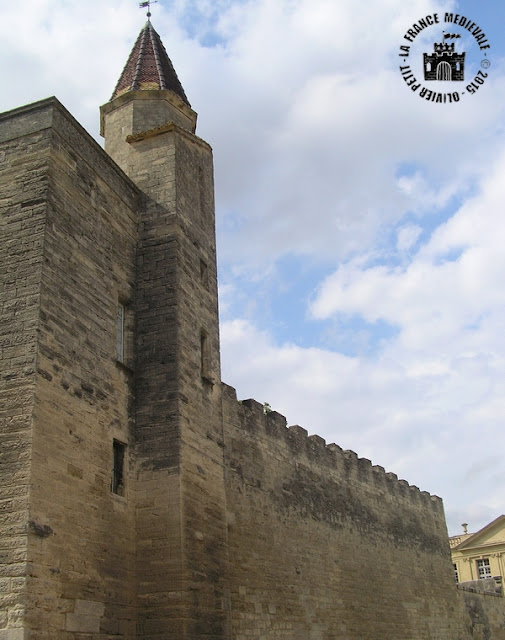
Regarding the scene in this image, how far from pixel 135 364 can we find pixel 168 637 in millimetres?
3442

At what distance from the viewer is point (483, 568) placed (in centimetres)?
3797

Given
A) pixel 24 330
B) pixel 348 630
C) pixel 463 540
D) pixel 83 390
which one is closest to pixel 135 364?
pixel 83 390

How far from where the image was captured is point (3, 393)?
7496 mm

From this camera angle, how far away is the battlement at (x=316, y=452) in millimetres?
12633

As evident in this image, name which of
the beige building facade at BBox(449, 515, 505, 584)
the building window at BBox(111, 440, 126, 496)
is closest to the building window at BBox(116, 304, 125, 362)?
the building window at BBox(111, 440, 126, 496)

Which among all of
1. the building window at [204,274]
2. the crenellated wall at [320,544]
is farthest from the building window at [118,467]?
the building window at [204,274]

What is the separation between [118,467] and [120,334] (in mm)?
1841

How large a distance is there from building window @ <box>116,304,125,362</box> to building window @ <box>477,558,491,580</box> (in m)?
33.6

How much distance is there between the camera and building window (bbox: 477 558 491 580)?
123 ft

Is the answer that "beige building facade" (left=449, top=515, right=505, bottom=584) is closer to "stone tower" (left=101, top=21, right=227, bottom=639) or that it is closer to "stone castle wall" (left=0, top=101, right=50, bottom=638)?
"stone tower" (left=101, top=21, right=227, bottom=639)

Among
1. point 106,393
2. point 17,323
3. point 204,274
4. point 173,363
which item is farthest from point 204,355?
point 17,323

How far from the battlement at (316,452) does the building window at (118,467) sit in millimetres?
Result: 3180

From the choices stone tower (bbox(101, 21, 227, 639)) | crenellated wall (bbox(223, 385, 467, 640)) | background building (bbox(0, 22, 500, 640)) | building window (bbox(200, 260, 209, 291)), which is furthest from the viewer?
crenellated wall (bbox(223, 385, 467, 640))

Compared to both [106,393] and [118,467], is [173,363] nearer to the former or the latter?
[106,393]
